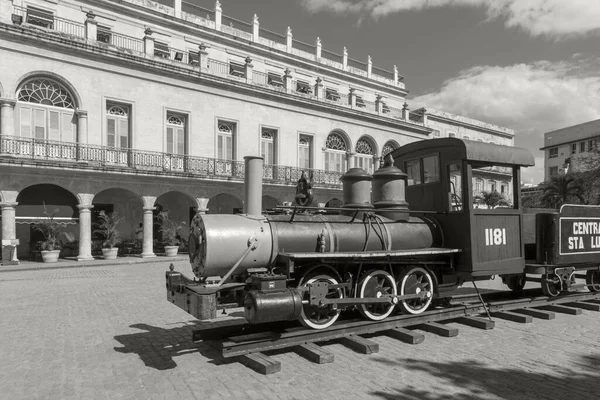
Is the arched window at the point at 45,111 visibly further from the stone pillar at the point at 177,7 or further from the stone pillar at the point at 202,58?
the stone pillar at the point at 177,7

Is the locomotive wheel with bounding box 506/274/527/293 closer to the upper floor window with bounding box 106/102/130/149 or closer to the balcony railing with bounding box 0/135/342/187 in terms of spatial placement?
the balcony railing with bounding box 0/135/342/187

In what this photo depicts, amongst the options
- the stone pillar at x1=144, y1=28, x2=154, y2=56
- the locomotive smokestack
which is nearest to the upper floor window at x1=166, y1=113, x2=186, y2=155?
the stone pillar at x1=144, y1=28, x2=154, y2=56

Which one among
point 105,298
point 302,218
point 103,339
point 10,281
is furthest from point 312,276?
point 10,281

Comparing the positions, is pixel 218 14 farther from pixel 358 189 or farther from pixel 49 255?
pixel 358 189

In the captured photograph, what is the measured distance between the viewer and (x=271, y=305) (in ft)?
17.4

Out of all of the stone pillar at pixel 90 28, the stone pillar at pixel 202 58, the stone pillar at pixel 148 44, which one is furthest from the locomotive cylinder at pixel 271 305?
the stone pillar at pixel 202 58

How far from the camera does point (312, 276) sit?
20.7ft

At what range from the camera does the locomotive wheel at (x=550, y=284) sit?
28.3ft

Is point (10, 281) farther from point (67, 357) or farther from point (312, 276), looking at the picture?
point (312, 276)

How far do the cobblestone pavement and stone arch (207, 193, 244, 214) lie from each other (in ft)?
61.5

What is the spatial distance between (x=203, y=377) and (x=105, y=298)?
21.7 feet

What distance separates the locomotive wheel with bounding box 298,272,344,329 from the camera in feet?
20.1

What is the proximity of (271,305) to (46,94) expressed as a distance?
19.6 meters

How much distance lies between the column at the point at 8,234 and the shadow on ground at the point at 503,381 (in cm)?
1816
